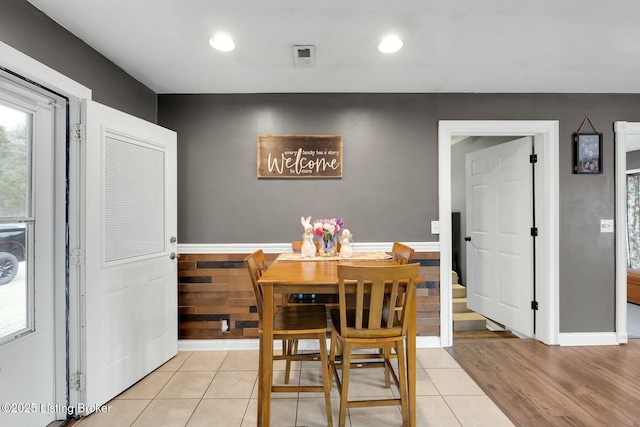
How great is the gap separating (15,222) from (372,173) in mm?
2484

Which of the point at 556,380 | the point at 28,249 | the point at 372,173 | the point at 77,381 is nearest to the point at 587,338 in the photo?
the point at 556,380

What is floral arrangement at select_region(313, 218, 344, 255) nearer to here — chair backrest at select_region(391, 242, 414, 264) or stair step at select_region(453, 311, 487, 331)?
chair backrest at select_region(391, 242, 414, 264)

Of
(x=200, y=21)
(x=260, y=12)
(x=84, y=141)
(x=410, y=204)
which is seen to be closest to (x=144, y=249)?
(x=84, y=141)

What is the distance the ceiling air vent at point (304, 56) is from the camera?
2088mm

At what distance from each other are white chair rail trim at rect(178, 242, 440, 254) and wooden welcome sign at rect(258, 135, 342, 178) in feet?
2.13

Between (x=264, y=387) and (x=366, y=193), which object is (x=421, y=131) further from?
(x=264, y=387)

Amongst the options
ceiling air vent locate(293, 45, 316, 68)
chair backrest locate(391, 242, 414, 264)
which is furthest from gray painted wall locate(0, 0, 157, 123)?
chair backrest locate(391, 242, 414, 264)

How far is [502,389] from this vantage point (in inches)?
86.8

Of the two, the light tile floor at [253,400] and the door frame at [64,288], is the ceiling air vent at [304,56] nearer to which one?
the door frame at [64,288]

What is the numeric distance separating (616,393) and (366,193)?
2274 millimetres

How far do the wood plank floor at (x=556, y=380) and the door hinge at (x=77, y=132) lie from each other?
3.13 meters

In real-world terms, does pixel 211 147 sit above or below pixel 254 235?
above

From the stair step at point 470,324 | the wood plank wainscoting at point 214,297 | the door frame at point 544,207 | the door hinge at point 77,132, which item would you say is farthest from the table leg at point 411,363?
the door hinge at point 77,132

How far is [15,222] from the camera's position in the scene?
166 centimetres
